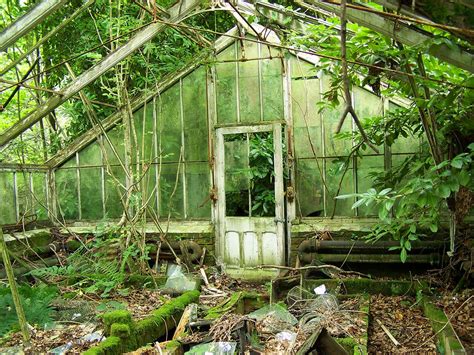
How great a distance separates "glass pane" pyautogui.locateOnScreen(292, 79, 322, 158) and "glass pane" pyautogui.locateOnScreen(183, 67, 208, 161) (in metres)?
1.57

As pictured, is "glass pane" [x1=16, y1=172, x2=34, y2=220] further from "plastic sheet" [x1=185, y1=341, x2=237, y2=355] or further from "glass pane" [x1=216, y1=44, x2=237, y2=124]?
"plastic sheet" [x1=185, y1=341, x2=237, y2=355]

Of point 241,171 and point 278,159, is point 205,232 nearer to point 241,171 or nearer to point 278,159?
point 241,171

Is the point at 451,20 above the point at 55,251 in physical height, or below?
above

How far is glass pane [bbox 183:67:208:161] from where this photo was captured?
758 cm

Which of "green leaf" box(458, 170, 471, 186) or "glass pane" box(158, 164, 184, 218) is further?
"glass pane" box(158, 164, 184, 218)

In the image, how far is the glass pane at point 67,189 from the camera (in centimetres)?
812

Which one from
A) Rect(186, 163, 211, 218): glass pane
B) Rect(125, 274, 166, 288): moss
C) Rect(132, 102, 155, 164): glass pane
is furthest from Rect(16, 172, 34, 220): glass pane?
Rect(186, 163, 211, 218): glass pane

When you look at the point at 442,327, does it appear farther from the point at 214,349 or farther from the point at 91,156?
the point at 91,156

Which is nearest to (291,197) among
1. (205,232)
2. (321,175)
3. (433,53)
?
(321,175)

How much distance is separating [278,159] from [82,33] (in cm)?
396

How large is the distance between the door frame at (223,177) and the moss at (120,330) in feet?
11.7

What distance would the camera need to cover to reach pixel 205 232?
7.35 m

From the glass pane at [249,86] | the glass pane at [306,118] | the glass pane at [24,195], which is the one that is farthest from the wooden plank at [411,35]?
the glass pane at [24,195]

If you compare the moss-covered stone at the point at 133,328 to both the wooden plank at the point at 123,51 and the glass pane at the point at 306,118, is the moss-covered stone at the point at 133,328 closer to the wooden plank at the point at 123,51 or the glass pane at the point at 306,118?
the wooden plank at the point at 123,51
